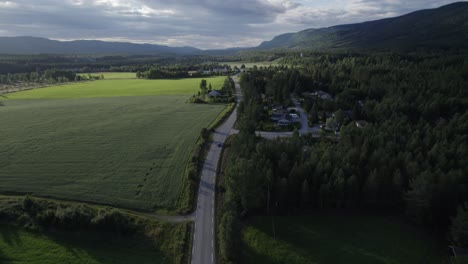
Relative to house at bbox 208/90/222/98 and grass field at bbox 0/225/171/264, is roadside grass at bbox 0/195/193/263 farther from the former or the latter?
house at bbox 208/90/222/98

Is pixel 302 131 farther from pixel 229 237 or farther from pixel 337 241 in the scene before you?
pixel 229 237

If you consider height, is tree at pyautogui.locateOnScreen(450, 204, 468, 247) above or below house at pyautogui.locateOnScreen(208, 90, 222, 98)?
below

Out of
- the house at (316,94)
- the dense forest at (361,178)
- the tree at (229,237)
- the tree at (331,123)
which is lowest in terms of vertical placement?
the tree at (229,237)

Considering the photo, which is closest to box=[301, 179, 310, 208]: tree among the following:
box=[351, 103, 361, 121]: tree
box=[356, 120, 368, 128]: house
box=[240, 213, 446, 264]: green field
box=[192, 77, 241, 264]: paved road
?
box=[240, 213, 446, 264]: green field

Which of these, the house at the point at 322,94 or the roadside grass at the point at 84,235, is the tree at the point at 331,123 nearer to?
the house at the point at 322,94

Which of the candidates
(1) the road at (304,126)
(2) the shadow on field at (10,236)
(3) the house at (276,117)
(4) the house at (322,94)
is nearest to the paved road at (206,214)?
(2) the shadow on field at (10,236)

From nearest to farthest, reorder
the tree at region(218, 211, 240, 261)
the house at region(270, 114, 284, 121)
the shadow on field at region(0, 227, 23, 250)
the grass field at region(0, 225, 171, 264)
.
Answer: the tree at region(218, 211, 240, 261) → the grass field at region(0, 225, 171, 264) → the shadow on field at region(0, 227, 23, 250) → the house at region(270, 114, 284, 121)
